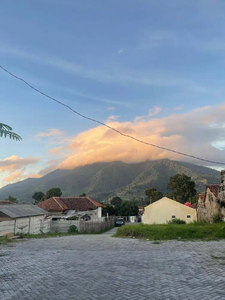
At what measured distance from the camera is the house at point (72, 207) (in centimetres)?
4144

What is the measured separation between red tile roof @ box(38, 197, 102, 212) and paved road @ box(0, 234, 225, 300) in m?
32.5

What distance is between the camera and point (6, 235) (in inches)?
691

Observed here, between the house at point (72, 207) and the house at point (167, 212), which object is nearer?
the house at point (167, 212)

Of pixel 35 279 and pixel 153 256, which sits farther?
pixel 153 256

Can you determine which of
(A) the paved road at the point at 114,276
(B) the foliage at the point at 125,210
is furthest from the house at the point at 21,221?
(B) the foliage at the point at 125,210

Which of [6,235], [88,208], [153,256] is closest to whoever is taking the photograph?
[153,256]

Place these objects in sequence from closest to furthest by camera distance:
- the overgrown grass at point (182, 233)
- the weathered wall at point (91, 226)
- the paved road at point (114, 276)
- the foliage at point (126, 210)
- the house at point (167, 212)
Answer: the paved road at point (114, 276) → the overgrown grass at point (182, 233) → the weathered wall at point (91, 226) → the house at point (167, 212) → the foliage at point (126, 210)

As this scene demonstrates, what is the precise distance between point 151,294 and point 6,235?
48.6 ft

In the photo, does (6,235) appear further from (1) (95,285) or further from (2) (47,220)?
(1) (95,285)

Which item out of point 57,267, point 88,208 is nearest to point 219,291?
point 57,267

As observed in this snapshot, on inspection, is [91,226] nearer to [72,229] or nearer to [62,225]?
[72,229]

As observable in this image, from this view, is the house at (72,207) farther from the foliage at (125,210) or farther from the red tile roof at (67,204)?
the foliage at (125,210)

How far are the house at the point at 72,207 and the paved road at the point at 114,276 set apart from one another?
30886 millimetres

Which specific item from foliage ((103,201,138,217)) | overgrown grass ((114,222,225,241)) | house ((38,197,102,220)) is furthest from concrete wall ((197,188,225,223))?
foliage ((103,201,138,217))
